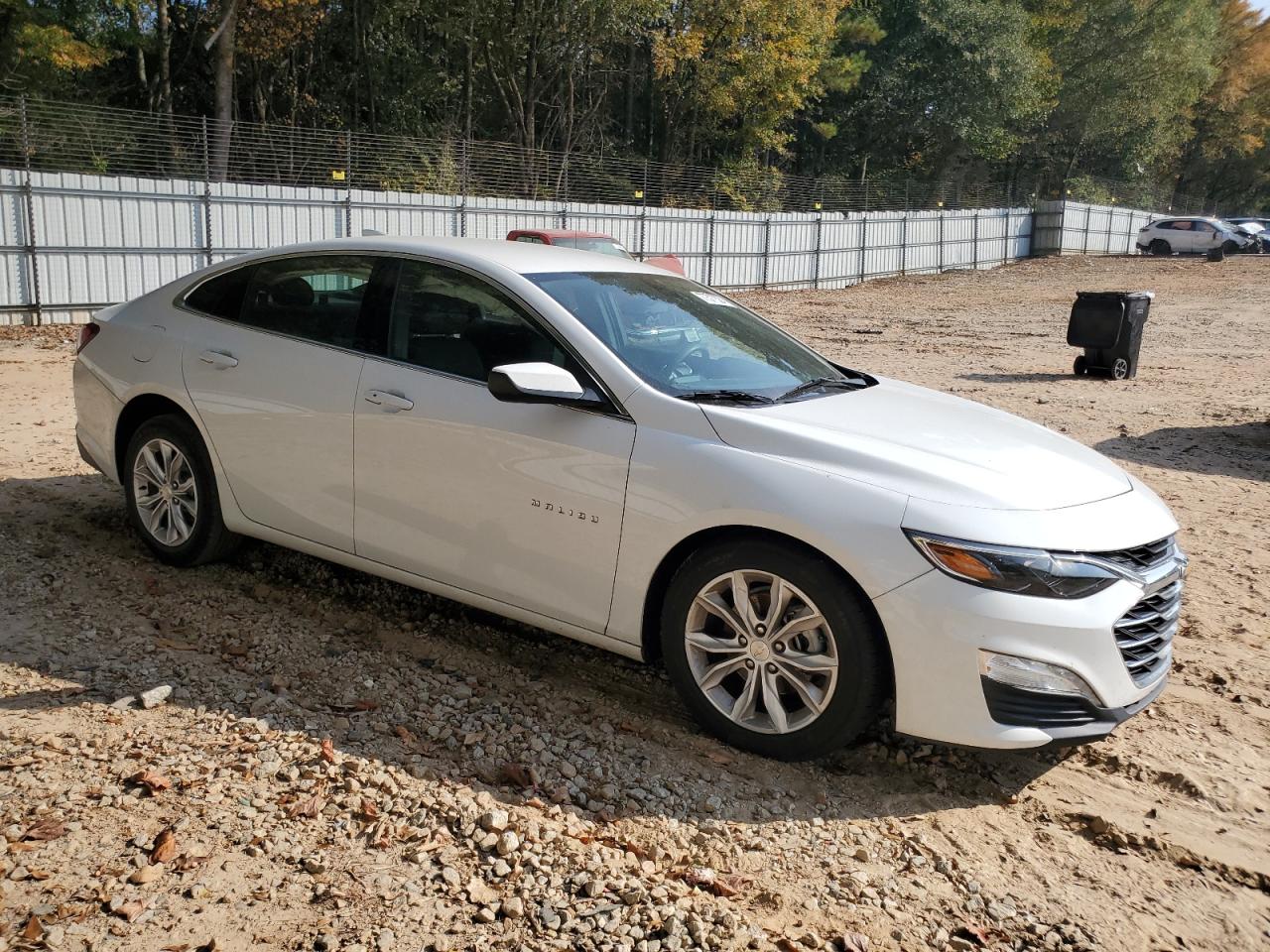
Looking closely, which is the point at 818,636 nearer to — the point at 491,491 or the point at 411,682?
the point at 491,491

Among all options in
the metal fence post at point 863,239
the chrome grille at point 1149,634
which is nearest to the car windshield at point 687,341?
the chrome grille at point 1149,634

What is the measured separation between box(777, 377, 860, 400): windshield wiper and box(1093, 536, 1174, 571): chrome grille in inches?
50.8

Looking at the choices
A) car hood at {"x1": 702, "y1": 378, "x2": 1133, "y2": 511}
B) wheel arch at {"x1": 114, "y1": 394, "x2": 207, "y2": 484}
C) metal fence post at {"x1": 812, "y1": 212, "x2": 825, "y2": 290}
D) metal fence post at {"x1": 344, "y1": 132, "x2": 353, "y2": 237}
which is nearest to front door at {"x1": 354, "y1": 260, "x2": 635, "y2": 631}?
car hood at {"x1": 702, "y1": 378, "x2": 1133, "y2": 511}

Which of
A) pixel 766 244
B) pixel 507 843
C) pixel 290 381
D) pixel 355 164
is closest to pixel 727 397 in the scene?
pixel 507 843

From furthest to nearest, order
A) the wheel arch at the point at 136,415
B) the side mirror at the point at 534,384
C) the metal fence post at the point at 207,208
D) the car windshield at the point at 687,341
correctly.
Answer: the metal fence post at the point at 207,208 < the wheel arch at the point at 136,415 < the car windshield at the point at 687,341 < the side mirror at the point at 534,384

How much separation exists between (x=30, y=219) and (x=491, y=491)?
16.1 m

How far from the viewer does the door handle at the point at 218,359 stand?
16.3ft

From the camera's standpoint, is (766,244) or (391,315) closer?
(391,315)

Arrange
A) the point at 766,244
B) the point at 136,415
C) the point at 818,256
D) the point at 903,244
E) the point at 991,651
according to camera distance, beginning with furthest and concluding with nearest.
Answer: the point at 903,244 < the point at 818,256 < the point at 766,244 < the point at 136,415 < the point at 991,651

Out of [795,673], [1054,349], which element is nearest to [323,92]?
[1054,349]

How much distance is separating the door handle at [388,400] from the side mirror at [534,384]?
55cm

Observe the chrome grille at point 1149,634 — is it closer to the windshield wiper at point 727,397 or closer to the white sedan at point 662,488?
the white sedan at point 662,488

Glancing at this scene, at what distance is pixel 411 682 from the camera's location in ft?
14.0

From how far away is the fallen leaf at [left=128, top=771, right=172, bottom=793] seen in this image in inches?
130
